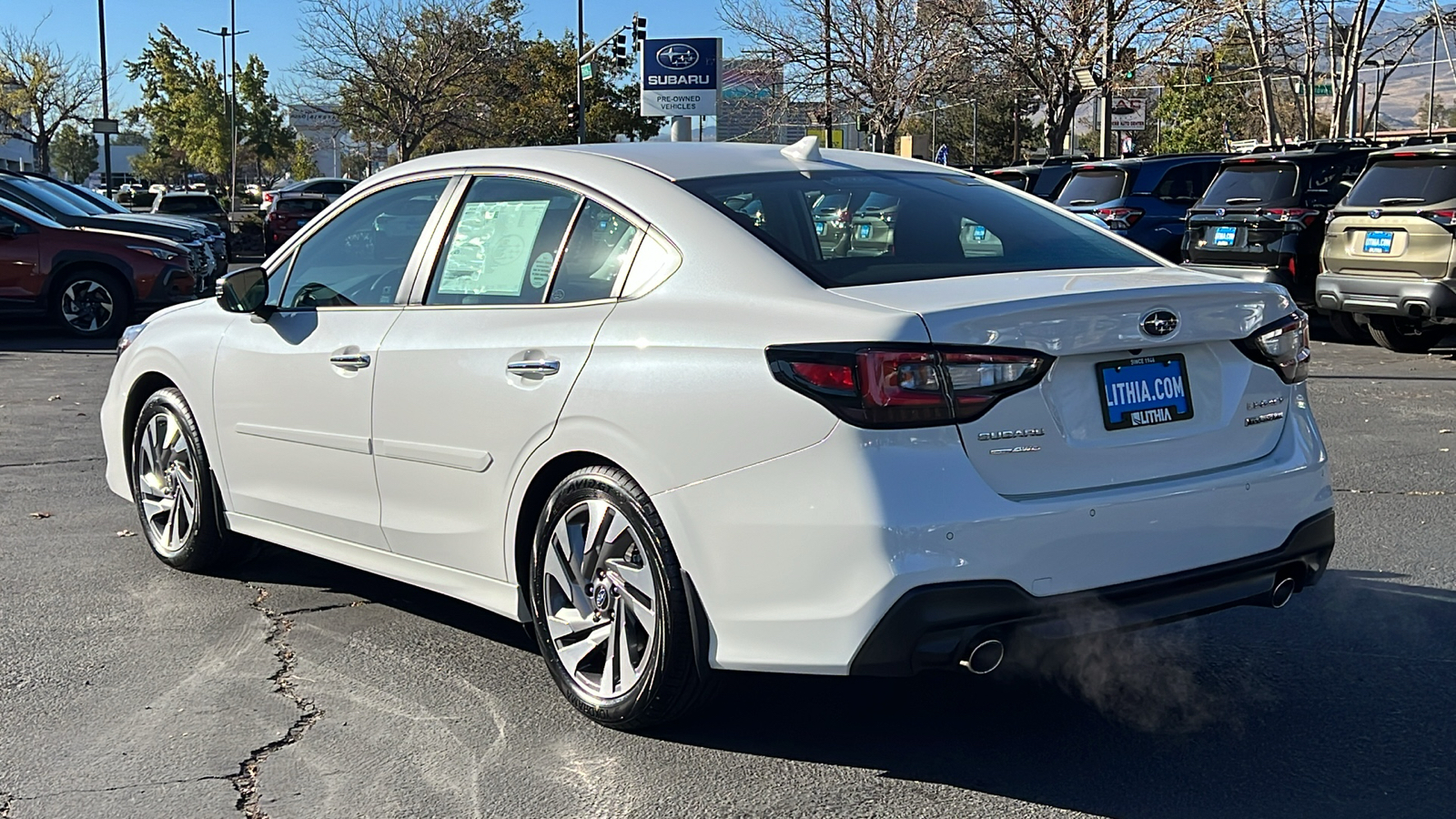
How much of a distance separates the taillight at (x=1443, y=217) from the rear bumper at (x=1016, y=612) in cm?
951

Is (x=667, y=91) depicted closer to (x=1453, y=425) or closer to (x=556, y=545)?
(x=1453, y=425)

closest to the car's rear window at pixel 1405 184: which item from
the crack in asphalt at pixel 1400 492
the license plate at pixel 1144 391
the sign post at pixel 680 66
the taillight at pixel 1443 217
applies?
the taillight at pixel 1443 217

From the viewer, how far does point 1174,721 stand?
13.8ft

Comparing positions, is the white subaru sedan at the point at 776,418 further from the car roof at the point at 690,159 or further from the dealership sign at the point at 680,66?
the dealership sign at the point at 680,66

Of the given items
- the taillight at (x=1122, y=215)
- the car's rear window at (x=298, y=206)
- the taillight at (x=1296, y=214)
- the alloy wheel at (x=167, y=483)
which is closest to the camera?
the alloy wheel at (x=167, y=483)

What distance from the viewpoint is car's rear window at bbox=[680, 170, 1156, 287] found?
409 cm

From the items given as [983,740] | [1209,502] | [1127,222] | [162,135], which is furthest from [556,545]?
[162,135]

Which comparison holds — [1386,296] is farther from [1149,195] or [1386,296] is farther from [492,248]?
[492,248]

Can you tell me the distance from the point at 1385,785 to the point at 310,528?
3358mm

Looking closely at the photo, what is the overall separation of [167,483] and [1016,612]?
376cm

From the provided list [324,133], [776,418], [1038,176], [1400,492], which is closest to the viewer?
[776,418]

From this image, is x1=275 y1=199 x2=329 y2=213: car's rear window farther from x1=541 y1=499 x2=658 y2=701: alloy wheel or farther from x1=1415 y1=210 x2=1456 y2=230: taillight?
x1=541 y1=499 x2=658 y2=701: alloy wheel

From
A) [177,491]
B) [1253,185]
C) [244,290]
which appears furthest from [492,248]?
[1253,185]

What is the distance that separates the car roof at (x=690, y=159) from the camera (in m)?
4.50
